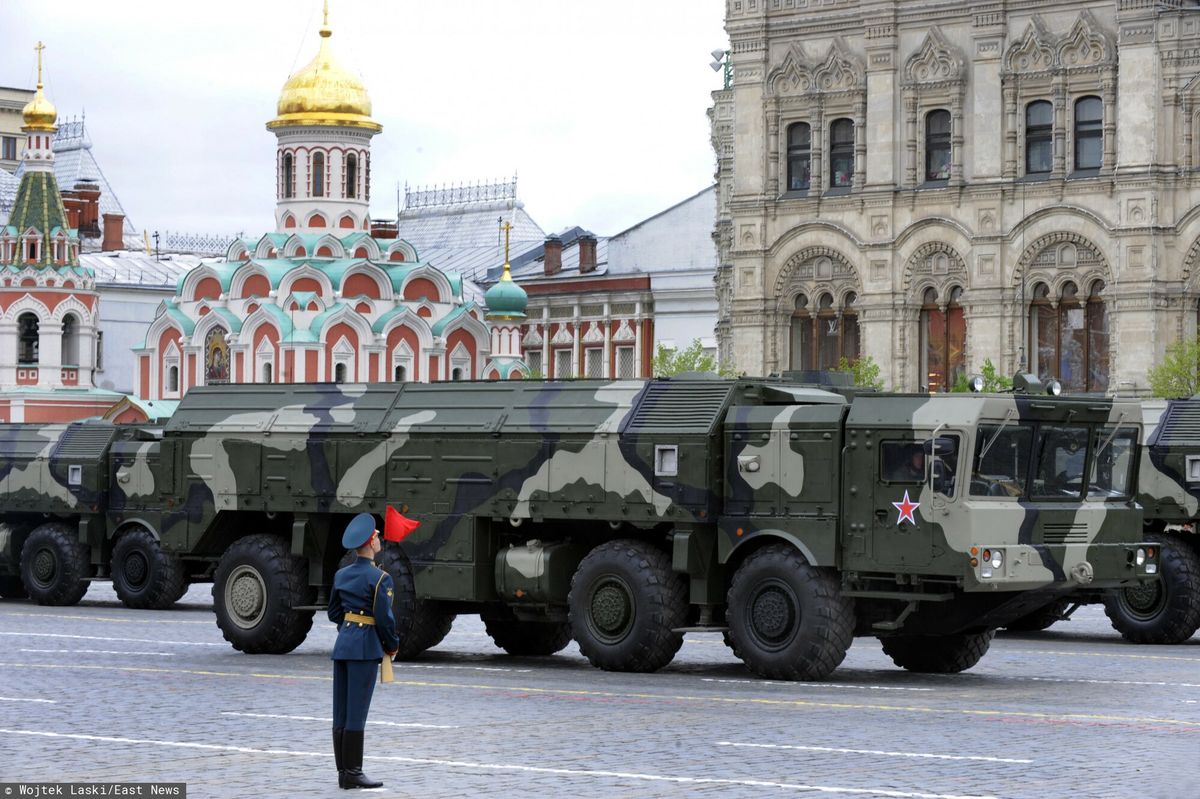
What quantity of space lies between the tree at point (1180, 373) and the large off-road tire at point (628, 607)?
3180 cm

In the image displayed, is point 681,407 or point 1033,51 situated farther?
point 1033,51

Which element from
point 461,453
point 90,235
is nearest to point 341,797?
point 461,453

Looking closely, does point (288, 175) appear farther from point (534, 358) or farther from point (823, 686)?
point (823, 686)

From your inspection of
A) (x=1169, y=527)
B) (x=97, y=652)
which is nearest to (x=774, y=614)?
(x=97, y=652)

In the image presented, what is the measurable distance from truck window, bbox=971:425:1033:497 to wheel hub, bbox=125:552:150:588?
14.3 metres

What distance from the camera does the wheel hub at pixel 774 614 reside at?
2011 cm

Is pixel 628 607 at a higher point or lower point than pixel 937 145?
lower

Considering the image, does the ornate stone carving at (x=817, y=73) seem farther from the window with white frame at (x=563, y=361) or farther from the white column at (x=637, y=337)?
the window with white frame at (x=563, y=361)

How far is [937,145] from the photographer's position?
2279 inches

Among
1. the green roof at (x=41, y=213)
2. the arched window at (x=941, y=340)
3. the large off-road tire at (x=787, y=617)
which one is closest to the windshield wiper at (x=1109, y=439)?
the large off-road tire at (x=787, y=617)

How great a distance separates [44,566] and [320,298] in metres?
51.3

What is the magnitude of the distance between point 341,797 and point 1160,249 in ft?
147

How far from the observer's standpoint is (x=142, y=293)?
100m

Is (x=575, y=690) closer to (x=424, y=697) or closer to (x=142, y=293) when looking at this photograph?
(x=424, y=697)
